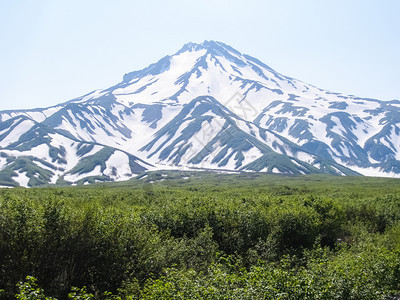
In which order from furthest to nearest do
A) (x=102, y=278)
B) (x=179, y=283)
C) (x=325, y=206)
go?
(x=325, y=206) < (x=102, y=278) < (x=179, y=283)

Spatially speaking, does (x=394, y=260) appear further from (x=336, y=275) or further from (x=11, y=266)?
(x=11, y=266)

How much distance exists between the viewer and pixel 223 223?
44.9m

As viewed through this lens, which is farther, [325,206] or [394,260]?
[325,206]

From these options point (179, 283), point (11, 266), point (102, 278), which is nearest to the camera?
point (179, 283)

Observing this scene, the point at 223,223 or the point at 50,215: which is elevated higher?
the point at 50,215

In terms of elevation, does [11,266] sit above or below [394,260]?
above

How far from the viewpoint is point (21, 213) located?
23.9 metres

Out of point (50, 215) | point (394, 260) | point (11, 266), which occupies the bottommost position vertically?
point (394, 260)

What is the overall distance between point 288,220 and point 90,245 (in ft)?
94.1

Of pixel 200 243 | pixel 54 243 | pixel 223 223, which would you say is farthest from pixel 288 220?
pixel 54 243

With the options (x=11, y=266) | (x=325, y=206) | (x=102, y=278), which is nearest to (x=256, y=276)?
(x=102, y=278)

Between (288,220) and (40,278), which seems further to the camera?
(288,220)

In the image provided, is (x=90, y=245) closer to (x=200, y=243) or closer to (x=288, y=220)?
(x=200, y=243)

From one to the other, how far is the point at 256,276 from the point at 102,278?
41.4ft
